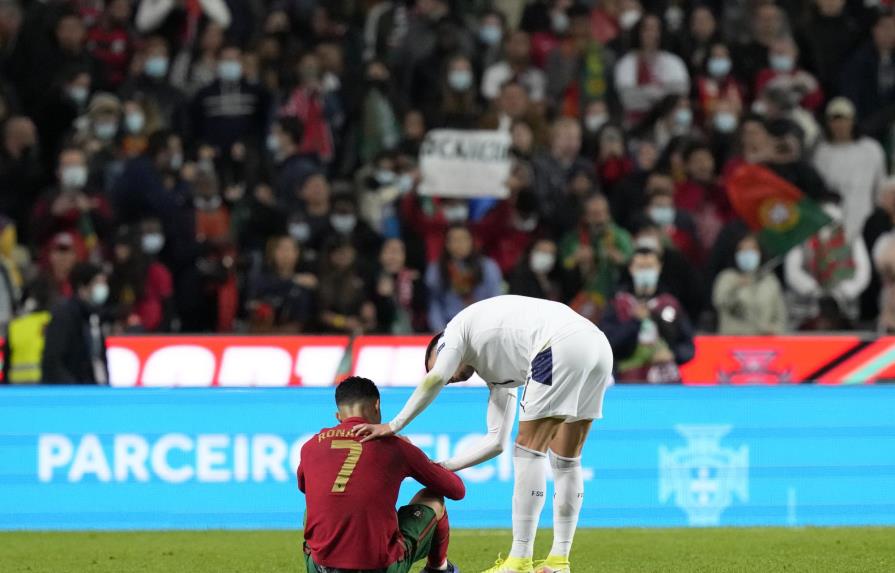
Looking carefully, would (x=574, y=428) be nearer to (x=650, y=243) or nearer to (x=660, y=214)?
(x=650, y=243)

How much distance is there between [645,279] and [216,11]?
7.06 m

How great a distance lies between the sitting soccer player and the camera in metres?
8.16

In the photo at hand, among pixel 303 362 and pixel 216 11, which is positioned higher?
pixel 216 11

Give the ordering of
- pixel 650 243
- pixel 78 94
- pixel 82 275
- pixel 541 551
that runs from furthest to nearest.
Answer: pixel 78 94, pixel 650 243, pixel 82 275, pixel 541 551

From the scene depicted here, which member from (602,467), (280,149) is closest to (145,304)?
(280,149)

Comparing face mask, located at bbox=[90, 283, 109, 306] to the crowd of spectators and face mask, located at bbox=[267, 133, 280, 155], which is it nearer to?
the crowd of spectators

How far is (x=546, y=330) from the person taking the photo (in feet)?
30.3

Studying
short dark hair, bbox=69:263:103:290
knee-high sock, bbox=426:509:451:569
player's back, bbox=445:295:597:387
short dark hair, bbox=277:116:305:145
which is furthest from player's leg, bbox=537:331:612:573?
short dark hair, bbox=277:116:305:145

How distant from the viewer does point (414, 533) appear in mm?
8484

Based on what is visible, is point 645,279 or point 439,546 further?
point 645,279

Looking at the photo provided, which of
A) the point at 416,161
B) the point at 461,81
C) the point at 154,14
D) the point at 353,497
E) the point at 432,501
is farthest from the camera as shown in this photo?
the point at 154,14

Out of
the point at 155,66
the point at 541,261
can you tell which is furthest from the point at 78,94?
the point at 541,261

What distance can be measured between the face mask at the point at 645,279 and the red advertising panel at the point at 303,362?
138 cm

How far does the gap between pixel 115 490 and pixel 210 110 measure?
6.93 metres
